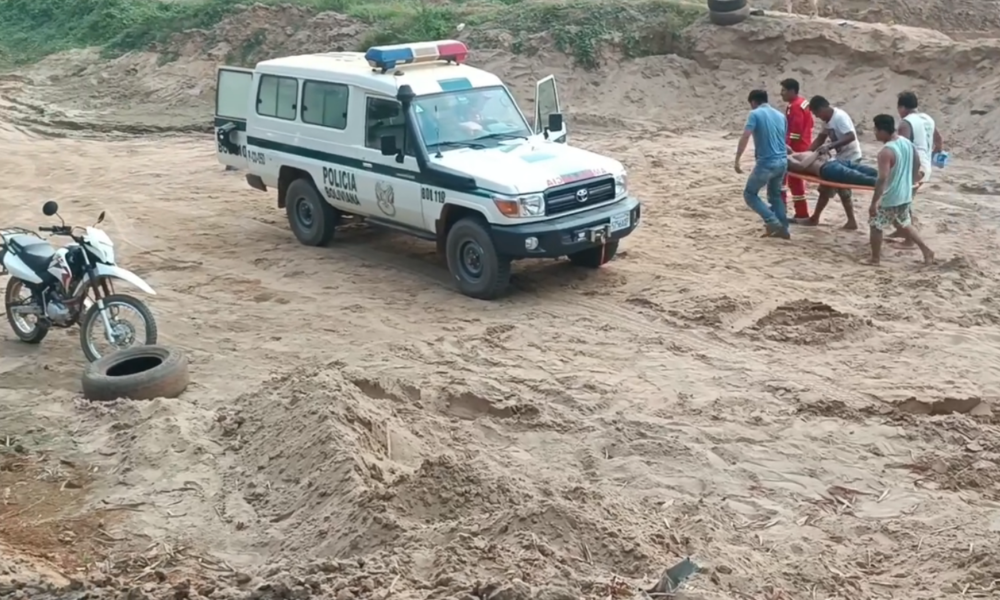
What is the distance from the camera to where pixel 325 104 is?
489 inches

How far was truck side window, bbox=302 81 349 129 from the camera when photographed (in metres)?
12.2

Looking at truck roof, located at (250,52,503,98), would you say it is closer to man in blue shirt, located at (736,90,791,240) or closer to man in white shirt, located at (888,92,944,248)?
man in blue shirt, located at (736,90,791,240)

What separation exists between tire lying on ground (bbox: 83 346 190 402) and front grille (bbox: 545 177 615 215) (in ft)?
12.1

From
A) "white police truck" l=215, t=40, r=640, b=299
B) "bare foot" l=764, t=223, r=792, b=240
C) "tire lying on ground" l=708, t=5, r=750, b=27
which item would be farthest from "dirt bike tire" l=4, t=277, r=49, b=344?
"tire lying on ground" l=708, t=5, r=750, b=27

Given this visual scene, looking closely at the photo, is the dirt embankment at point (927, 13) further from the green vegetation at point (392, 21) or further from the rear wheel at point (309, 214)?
the rear wheel at point (309, 214)

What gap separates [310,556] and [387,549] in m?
0.56

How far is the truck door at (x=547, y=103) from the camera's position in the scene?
12.3 meters

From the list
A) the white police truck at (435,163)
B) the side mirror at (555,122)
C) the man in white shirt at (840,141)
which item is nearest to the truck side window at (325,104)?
the white police truck at (435,163)

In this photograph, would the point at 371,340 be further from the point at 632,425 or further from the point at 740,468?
the point at 740,468

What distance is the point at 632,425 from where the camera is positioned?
328 inches

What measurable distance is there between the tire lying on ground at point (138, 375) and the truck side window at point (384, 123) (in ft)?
11.1

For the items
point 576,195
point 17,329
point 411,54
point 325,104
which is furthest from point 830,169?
point 17,329

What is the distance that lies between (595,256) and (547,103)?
219 centimetres

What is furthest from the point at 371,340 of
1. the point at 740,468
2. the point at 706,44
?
the point at 706,44
